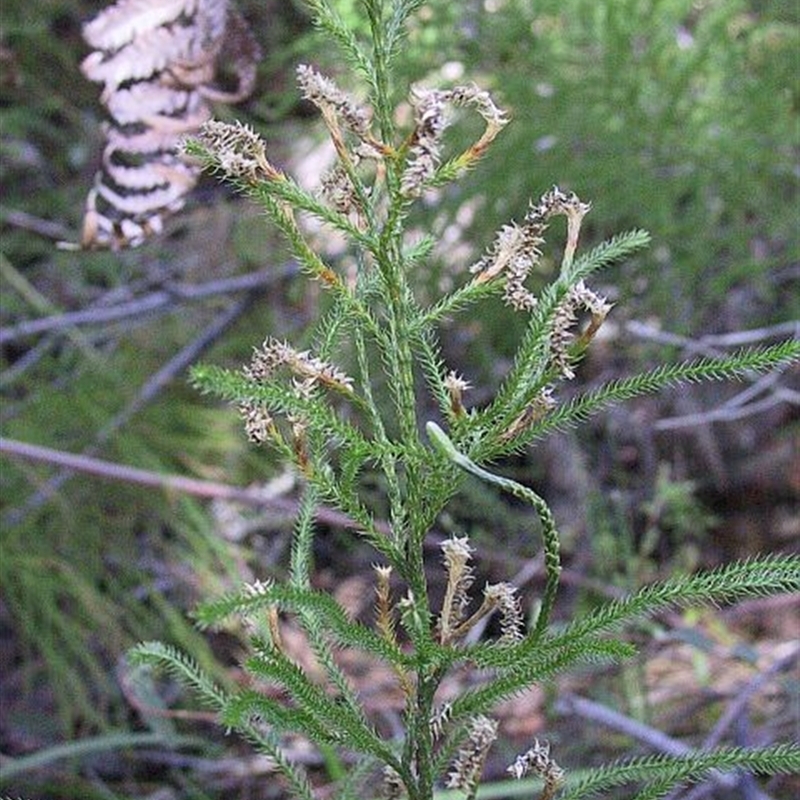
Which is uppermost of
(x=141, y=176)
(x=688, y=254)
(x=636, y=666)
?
(x=141, y=176)

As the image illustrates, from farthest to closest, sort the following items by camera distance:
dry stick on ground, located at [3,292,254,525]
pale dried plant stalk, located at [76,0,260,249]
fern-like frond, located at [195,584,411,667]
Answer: dry stick on ground, located at [3,292,254,525] < pale dried plant stalk, located at [76,0,260,249] < fern-like frond, located at [195,584,411,667]

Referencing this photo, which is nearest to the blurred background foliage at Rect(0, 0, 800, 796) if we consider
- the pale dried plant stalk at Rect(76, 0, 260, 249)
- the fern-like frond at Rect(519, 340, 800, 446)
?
the pale dried plant stalk at Rect(76, 0, 260, 249)

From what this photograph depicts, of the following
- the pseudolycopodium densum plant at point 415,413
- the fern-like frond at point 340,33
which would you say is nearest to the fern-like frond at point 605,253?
the pseudolycopodium densum plant at point 415,413

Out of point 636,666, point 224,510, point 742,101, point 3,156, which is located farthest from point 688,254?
point 3,156

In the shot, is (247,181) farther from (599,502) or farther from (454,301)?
(599,502)

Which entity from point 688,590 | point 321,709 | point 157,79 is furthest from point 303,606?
point 157,79

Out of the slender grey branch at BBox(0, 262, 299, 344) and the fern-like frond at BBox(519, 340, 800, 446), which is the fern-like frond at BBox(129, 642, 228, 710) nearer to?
the fern-like frond at BBox(519, 340, 800, 446)
